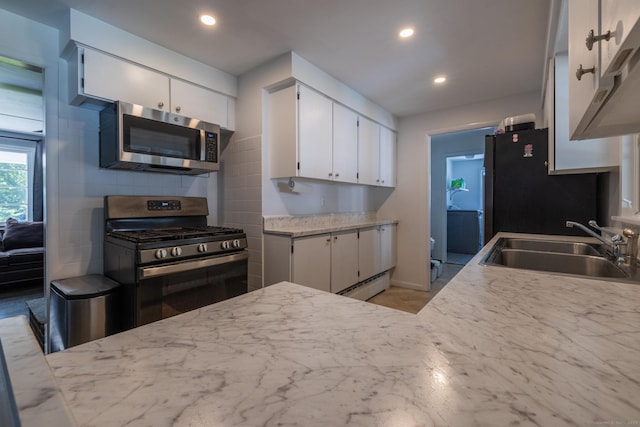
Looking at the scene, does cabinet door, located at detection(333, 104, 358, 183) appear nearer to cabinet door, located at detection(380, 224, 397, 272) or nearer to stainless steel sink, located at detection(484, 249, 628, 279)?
cabinet door, located at detection(380, 224, 397, 272)

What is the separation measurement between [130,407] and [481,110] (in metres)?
4.01

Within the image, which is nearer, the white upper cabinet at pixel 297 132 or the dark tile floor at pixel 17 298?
the white upper cabinet at pixel 297 132

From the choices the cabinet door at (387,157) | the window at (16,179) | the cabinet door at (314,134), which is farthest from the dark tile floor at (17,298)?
the cabinet door at (387,157)

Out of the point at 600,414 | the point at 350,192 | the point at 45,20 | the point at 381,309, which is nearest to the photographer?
the point at 600,414

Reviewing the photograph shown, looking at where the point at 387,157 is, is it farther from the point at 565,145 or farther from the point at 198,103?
the point at 198,103

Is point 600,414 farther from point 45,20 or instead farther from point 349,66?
point 45,20

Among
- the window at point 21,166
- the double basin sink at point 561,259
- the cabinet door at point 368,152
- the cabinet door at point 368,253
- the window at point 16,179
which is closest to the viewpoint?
the double basin sink at point 561,259

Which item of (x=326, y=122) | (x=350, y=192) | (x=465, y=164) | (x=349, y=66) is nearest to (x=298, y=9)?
(x=349, y=66)

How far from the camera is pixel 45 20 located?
1906 mm

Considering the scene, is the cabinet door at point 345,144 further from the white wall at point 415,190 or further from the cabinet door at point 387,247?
the white wall at point 415,190

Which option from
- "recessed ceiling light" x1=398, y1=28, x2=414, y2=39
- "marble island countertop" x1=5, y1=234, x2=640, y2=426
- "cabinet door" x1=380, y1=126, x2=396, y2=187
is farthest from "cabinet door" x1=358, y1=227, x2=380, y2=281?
"marble island countertop" x1=5, y1=234, x2=640, y2=426

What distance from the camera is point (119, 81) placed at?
201 centimetres

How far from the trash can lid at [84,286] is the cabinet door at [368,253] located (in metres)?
2.25

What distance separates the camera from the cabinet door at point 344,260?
2.78m
